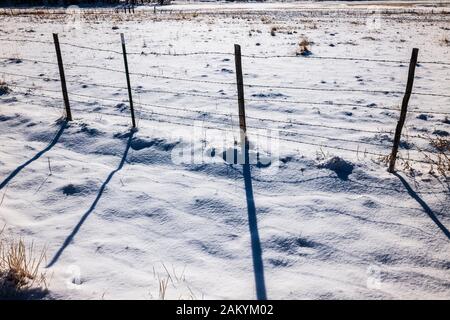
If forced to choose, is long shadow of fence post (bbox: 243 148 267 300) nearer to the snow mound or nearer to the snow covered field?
the snow covered field

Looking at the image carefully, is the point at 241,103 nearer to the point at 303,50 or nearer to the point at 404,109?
the point at 404,109

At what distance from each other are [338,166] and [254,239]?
1792 mm

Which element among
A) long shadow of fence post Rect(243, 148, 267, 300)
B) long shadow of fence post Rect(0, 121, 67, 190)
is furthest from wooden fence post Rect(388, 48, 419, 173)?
long shadow of fence post Rect(0, 121, 67, 190)

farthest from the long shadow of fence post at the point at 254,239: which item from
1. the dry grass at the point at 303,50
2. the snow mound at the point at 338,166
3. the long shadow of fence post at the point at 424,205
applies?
the dry grass at the point at 303,50

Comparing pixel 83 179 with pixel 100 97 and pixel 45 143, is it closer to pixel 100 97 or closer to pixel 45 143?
pixel 45 143

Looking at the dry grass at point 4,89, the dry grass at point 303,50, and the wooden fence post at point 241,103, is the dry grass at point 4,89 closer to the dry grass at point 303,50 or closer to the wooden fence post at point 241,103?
the wooden fence post at point 241,103

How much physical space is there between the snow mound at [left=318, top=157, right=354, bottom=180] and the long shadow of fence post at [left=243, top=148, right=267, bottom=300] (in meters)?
0.99

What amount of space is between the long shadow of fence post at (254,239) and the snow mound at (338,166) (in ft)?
3.25

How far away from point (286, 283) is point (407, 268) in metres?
1.11

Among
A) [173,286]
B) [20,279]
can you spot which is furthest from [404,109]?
[20,279]

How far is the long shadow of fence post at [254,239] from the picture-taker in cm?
306

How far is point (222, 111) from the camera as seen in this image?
7004 mm
